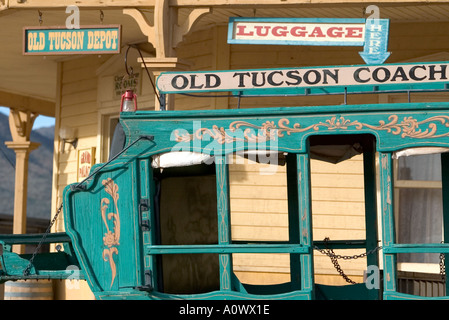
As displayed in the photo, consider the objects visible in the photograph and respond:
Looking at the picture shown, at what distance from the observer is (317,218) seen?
37.2 ft

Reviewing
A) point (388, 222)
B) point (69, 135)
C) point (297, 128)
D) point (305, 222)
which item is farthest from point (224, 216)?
point (69, 135)

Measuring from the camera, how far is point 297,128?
22.3ft

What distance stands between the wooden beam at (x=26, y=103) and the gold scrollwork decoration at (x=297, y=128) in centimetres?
1066

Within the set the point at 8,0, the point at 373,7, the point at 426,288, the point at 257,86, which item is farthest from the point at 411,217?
the point at 8,0

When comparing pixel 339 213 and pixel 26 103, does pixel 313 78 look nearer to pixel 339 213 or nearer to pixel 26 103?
pixel 339 213

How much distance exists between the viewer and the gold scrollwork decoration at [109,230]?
7.05 metres

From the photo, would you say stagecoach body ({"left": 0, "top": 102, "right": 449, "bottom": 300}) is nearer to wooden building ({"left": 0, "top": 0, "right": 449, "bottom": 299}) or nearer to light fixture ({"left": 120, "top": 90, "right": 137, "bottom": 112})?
light fixture ({"left": 120, "top": 90, "right": 137, "bottom": 112})

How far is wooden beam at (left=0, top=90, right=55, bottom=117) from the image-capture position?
661 inches

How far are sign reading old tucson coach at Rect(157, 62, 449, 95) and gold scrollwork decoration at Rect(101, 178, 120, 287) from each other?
0.92m

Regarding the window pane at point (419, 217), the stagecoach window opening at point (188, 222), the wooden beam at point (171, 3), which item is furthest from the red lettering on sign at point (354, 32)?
the window pane at point (419, 217)

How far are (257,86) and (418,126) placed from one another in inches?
52.9

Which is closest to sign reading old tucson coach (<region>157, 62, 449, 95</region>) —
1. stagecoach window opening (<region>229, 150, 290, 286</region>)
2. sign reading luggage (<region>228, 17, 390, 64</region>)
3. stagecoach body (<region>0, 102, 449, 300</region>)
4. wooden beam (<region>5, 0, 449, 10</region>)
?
stagecoach body (<region>0, 102, 449, 300</region>)

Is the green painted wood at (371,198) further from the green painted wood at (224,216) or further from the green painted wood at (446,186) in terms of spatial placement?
the green painted wood at (224,216)
